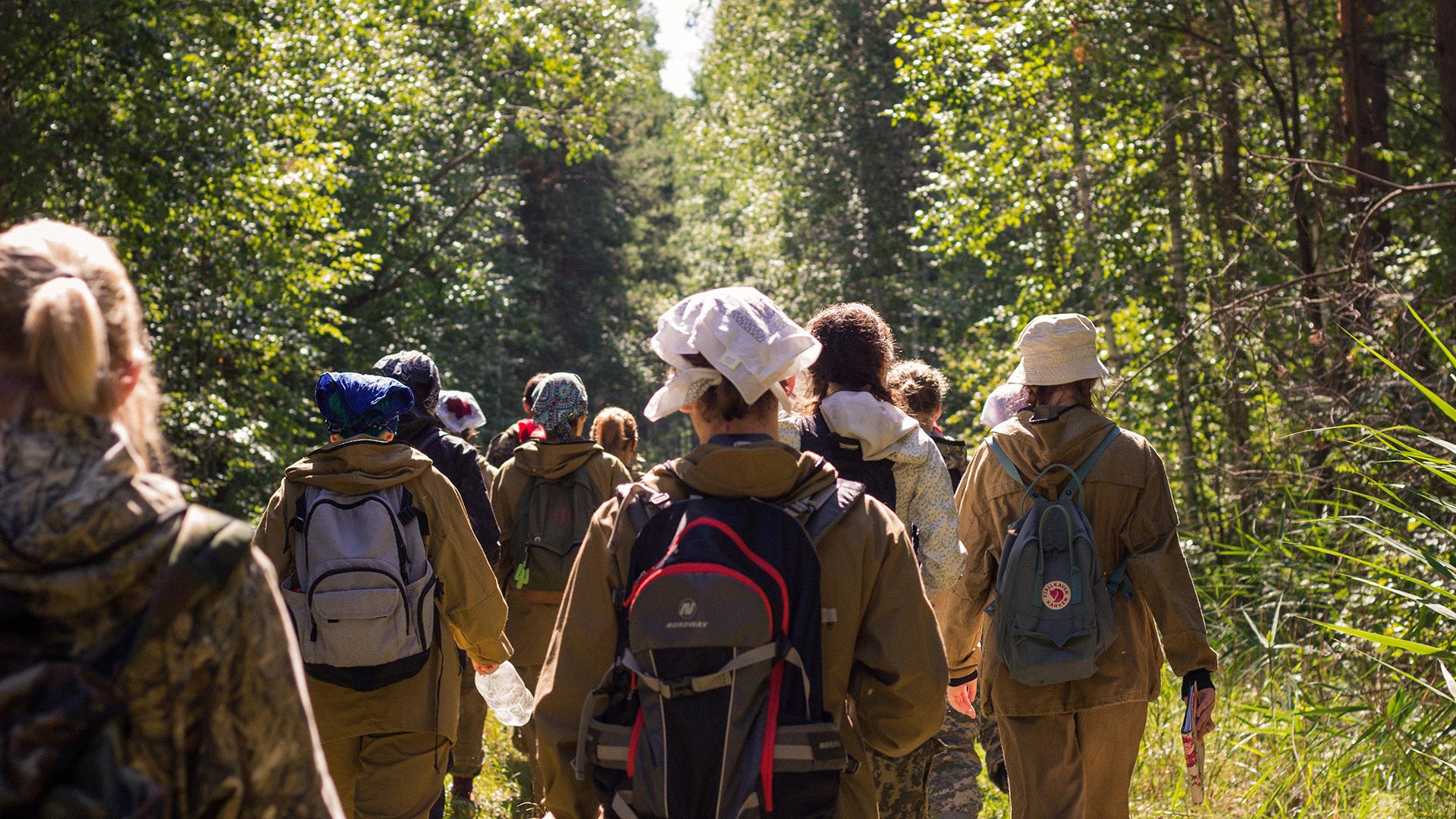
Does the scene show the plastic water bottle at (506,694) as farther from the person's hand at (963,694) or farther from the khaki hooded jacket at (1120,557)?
the khaki hooded jacket at (1120,557)

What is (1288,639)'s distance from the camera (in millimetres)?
8039

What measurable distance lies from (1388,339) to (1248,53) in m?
5.04

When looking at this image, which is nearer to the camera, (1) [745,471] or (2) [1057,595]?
(1) [745,471]

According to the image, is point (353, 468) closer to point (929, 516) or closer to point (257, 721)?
point (929, 516)

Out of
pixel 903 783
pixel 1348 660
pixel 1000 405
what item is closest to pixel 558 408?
pixel 1000 405

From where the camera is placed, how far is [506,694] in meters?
5.12

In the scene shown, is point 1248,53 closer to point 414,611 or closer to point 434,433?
point 434,433

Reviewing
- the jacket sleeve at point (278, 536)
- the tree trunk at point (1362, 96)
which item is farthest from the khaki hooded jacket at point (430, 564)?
the tree trunk at point (1362, 96)

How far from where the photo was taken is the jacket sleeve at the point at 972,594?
4.62 metres

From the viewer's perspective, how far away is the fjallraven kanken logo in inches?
98.3

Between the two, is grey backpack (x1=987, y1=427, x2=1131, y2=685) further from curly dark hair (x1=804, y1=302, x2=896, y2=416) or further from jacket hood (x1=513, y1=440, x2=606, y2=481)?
jacket hood (x1=513, y1=440, x2=606, y2=481)

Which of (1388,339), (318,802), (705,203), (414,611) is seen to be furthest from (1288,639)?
(705,203)

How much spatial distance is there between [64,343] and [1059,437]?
3.24 m

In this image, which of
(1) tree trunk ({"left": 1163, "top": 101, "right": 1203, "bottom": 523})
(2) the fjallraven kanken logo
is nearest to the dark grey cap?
(2) the fjallraven kanken logo
